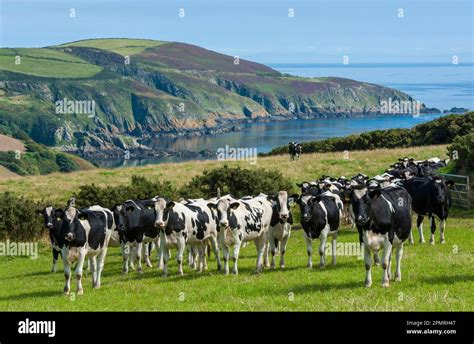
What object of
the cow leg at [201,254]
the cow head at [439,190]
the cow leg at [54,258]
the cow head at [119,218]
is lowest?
the cow leg at [54,258]

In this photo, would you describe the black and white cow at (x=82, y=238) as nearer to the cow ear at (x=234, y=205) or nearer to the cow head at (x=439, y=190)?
the cow ear at (x=234, y=205)

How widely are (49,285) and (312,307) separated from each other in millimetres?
10542

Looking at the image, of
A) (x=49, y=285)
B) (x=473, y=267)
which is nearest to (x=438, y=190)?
(x=473, y=267)

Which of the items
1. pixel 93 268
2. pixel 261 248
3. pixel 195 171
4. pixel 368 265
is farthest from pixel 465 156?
pixel 93 268

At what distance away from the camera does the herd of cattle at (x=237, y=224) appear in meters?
18.3

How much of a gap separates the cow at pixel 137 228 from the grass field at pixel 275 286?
819 millimetres

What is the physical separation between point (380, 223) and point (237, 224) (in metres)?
5.63

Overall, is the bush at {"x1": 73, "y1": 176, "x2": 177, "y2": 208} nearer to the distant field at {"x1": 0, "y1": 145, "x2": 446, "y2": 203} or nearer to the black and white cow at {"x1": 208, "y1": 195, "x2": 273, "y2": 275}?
the distant field at {"x1": 0, "y1": 145, "x2": 446, "y2": 203}

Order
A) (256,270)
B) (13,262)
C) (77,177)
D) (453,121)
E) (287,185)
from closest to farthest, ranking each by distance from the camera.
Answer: (256,270) < (13,262) < (287,185) < (77,177) < (453,121)

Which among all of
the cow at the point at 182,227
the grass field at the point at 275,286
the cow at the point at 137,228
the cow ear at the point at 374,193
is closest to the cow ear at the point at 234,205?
the cow at the point at 182,227

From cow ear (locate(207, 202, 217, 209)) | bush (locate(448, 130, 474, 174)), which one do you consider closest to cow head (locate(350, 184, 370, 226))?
cow ear (locate(207, 202, 217, 209))

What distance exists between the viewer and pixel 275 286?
18719 millimetres
